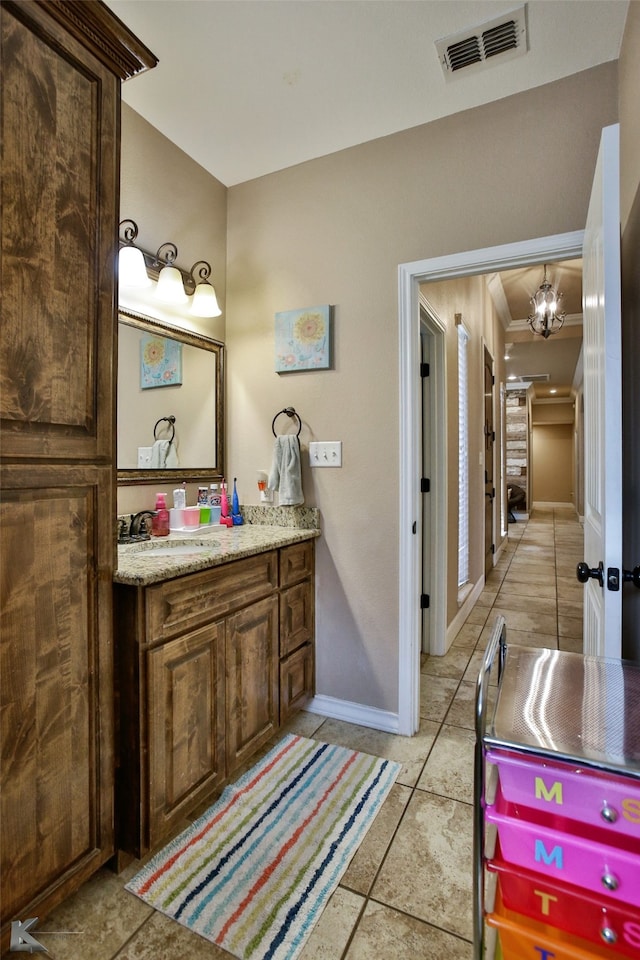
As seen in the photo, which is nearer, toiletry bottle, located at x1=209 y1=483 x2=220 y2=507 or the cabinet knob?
the cabinet knob

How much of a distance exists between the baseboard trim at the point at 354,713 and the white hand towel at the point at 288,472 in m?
0.98

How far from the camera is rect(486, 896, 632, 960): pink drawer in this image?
73cm

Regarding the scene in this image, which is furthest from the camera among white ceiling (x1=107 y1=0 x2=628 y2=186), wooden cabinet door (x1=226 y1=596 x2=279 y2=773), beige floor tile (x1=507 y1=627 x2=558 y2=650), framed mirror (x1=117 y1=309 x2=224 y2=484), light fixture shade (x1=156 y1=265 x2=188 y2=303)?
beige floor tile (x1=507 y1=627 x2=558 y2=650)

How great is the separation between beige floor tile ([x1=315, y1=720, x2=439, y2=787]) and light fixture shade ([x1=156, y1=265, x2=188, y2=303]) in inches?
82.7

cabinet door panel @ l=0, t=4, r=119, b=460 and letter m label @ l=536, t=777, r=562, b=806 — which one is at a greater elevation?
cabinet door panel @ l=0, t=4, r=119, b=460

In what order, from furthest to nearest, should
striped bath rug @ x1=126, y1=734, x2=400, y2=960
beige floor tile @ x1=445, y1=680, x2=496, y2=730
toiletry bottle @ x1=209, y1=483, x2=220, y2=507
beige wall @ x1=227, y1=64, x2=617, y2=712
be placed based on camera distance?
toiletry bottle @ x1=209, y1=483, x2=220, y2=507
beige floor tile @ x1=445, y1=680, x2=496, y2=730
beige wall @ x1=227, y1=64, x2=617, y2=712
striped bath rug @ x1=126, y1=734, x2=400, y2=960

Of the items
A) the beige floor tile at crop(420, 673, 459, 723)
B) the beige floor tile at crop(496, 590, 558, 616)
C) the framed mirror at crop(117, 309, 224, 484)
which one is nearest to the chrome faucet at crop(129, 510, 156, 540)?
the framed mirror at crop(117, 309, 224, 484)

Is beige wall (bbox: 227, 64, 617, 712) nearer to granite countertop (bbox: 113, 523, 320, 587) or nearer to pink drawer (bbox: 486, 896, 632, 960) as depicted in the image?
granite countertop (bbox: 113, 523, 320, 587)

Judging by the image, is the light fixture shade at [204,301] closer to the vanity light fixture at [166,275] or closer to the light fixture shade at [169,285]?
the vanity light fixture at [166,275]

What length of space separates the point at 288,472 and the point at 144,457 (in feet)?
2.14

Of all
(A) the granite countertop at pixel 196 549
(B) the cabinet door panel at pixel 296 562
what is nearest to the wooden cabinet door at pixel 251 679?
(B) the cabinet door panel at pixel 296 562

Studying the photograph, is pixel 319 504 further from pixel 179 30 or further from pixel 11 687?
pixel 179 30

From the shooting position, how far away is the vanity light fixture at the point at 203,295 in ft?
7.50

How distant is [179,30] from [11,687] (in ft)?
6.95
